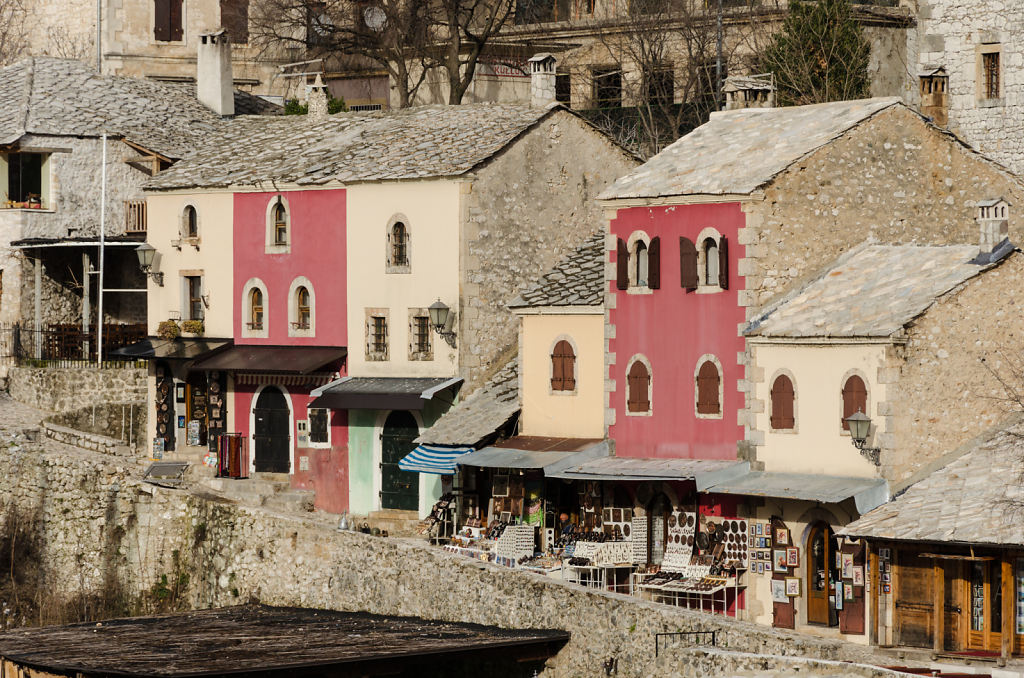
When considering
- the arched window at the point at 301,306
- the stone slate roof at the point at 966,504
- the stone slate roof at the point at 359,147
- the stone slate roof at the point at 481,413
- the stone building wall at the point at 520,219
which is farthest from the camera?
the arched window at the point at 301,306

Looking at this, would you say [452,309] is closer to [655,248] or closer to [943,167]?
[655,248]

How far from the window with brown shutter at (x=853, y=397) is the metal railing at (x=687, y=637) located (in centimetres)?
510

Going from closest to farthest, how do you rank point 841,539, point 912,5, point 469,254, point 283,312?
1. point 841,539
2. point 469,254
3. point 283,312
4. point 912,5

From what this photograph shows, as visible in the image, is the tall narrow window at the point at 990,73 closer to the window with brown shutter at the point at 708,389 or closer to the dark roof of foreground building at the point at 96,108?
the window with brown shutter at the point at 708,389

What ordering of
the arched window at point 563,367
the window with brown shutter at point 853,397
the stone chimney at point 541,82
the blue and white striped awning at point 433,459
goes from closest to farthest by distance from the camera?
the window with brown shutter at point 853,397 → the arched window at point 563,367 → the blue and white striped awning at point 433,459 → the stone chimney at point 541,82

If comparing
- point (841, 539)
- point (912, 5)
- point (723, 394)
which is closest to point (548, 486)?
point (723, 394)

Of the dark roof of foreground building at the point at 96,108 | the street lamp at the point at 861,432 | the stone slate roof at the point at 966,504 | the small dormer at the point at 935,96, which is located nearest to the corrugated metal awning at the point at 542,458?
the street lamp at the point at 861,432

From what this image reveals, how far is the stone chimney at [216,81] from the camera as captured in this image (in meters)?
60.8

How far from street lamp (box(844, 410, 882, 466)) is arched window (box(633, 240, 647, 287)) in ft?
21.3

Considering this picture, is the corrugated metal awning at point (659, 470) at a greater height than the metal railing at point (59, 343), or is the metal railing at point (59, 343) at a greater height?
the metal railing at point (59, 343)

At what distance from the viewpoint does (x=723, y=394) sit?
40812mm

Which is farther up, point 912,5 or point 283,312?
point 912,5

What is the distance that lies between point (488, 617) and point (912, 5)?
74.5 ft

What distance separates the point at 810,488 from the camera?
37.5m
